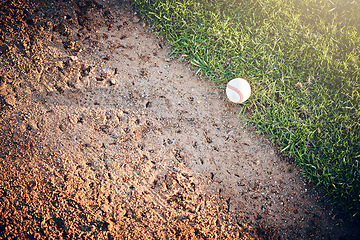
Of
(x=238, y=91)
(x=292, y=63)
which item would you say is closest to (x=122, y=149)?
(x=238, y=91)

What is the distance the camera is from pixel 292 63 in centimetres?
302

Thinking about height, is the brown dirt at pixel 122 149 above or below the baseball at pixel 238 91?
below

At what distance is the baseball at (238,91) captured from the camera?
261 centimetres

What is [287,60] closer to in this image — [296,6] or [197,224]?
[296,6]

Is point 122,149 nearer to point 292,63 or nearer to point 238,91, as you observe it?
point 238,91

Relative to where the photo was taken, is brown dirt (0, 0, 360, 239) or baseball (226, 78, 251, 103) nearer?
brown dirt (0, 0, 360, 239)

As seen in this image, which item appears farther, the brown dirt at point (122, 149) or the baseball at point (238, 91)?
the baseball at point (238, 91)

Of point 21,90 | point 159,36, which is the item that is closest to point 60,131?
point 21,90

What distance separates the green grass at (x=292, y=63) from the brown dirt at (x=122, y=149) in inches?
9.5

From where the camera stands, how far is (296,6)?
332 cm

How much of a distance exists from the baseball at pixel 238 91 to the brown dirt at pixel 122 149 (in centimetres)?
21

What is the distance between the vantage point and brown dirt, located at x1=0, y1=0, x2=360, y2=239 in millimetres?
2295

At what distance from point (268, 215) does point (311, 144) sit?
1034 mm

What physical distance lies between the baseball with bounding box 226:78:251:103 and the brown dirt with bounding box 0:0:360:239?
206 millimetres
